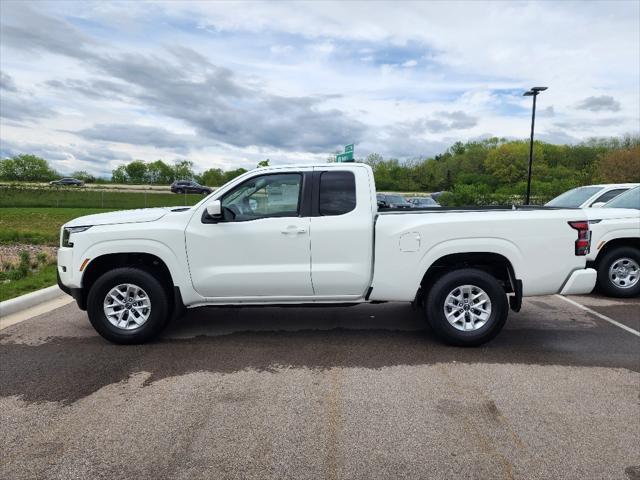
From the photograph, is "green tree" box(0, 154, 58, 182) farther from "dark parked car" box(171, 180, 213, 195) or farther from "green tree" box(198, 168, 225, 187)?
"dark parked car" box(171, 180, 213, 195)

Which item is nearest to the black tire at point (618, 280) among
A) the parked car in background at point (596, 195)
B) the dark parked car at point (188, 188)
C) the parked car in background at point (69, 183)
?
the parked car in background at point (596, 195)

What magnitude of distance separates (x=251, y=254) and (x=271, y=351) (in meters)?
1.05

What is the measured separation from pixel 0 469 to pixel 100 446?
56cm

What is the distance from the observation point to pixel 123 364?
4598mm

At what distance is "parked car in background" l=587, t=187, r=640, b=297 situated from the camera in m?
7.28

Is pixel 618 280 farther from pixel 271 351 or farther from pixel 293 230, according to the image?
pixel 271 351

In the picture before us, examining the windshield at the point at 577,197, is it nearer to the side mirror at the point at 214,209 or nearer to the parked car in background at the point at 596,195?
the parked car in background at the point at 596,195

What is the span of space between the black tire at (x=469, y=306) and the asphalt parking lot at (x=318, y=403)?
177 millimetres

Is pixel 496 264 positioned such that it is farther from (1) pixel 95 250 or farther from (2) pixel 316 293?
(1) pixel 95 250

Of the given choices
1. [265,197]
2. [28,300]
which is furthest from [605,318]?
[28,300]

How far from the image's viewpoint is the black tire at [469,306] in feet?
16.2

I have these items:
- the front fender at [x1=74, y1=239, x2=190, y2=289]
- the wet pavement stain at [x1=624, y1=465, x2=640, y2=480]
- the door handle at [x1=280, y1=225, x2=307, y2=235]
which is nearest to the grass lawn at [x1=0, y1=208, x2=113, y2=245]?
the front fender at [x1=74, y1=239, x2=190, y2=289]

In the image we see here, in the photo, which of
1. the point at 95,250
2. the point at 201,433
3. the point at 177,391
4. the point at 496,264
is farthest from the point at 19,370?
the point at 496,264

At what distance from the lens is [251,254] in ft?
16.5
